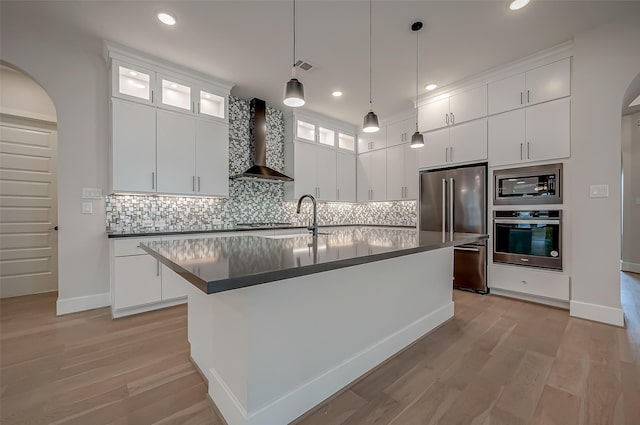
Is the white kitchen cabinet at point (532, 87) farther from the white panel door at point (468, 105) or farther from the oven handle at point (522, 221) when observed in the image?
the oven handle at point (522, 221)

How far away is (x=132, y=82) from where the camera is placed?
3.12m

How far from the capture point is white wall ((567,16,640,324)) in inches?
102

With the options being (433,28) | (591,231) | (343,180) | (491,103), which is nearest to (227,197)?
(343,180)

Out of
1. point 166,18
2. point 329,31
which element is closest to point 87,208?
point 166,18

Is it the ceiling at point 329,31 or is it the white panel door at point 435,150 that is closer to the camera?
the ceiling at point 329,31

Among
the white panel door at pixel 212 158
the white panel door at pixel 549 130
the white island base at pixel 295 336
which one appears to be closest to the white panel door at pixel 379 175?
the white panel door at pixel 549 130

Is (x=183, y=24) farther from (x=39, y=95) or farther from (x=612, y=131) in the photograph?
(x=612, y=131)

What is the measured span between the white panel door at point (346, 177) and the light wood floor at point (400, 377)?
3231 millimetres

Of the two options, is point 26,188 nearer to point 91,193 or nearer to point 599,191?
point 91,193

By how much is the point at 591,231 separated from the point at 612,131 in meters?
0.98

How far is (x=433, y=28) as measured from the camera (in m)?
2.64

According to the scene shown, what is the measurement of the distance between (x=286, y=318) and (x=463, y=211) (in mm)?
3200

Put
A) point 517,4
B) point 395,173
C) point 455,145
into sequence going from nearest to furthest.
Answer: point 517,4
point 455,145
point 395,173

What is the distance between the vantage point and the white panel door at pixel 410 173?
4.63 metres
